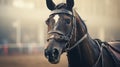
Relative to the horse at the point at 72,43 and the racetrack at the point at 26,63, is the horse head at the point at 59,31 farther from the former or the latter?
the racetrack at the point at 26,63

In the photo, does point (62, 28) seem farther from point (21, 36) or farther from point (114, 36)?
point (114, 36)

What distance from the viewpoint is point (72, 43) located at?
2691 millimetres

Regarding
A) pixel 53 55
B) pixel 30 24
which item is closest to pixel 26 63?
pixel 30 24

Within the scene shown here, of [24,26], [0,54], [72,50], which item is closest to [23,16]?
[24,26]

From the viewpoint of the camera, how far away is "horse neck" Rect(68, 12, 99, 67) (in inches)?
108

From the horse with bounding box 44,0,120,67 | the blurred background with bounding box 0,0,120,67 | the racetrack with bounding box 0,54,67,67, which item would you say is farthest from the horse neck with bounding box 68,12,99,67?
the blurred background with bounding box 0,0,120,67

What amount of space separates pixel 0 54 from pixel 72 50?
34.9 feet

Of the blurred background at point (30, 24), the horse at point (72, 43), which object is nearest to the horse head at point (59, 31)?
the horse at point (72, 43)

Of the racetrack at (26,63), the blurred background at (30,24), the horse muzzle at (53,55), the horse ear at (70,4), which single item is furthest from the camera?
the blurred background at (30,24)

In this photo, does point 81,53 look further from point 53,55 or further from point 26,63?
point 26,63

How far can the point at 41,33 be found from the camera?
56.5 feet

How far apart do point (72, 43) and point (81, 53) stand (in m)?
0.14

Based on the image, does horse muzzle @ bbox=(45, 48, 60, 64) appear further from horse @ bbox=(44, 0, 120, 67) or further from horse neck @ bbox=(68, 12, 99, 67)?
horse neck @ bbox=(68, 12, 99, 67)

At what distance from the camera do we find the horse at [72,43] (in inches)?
101
